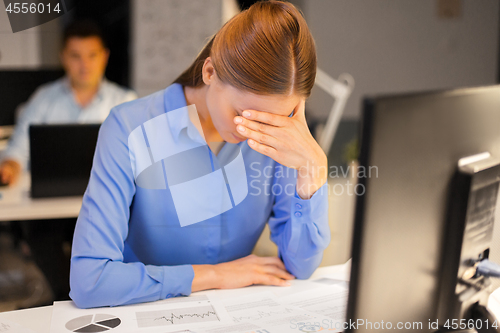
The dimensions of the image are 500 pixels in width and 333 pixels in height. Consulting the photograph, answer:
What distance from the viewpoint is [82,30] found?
2992mm

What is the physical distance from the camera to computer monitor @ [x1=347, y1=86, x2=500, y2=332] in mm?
479

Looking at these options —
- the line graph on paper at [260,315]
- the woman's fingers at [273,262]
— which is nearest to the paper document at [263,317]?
the line graph on paper at [260,315]

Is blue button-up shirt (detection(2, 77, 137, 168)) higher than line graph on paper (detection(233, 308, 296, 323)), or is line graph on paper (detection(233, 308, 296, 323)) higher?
blue button-up shirt (detection(2, 77, 137, 168))

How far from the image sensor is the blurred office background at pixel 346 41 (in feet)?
10.2

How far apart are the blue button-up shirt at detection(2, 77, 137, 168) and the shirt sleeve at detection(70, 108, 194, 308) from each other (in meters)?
1.65

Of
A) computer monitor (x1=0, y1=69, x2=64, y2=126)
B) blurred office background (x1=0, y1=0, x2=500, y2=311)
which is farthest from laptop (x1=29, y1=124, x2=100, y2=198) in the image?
blurred office background (x1=0, y1=0, x2=500, y2=311)

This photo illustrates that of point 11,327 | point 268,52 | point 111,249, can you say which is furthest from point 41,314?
point 268,52

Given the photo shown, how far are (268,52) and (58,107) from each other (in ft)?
7.62

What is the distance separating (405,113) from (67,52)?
2.86m

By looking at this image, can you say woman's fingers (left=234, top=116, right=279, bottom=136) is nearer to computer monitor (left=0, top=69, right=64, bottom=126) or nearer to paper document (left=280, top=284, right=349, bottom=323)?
paper document (left=280, top=284, right=349, bottom=323)

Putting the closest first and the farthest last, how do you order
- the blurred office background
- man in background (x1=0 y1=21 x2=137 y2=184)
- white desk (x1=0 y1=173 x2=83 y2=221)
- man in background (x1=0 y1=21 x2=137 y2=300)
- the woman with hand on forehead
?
the woman with hand on forehead
white desk (x1=0 y1=173 x2=83 y2=221)
man in background (x1=0 y1=21 x2=137 y2=300)
man in background (x1=0 y1=21 x2=137 y2=184)
the blurred office background

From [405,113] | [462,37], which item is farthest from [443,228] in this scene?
[462,37]

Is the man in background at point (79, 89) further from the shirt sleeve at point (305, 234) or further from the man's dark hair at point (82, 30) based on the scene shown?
the shirt sleeve at point (305, 234)

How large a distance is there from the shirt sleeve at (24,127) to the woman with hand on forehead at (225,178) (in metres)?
1.38
